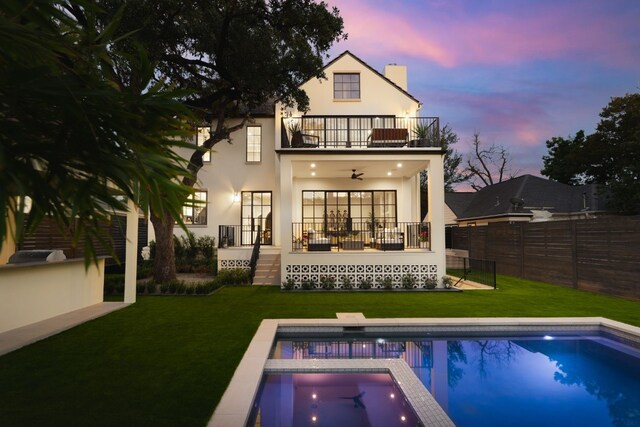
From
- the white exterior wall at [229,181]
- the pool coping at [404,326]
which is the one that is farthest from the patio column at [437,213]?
the white exterior wall at [229,181]

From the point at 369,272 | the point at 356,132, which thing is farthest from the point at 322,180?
the point at 369,272

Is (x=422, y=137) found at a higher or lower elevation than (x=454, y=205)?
higher

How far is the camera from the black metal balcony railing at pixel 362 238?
11.8 meters

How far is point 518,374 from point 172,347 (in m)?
5.04

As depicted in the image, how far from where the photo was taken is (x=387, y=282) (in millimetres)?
11078

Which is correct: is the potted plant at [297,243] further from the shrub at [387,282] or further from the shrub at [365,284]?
the shrub at [387,282]

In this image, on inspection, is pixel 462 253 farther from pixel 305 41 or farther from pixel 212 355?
pixel 212 355

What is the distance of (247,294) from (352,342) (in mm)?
4782

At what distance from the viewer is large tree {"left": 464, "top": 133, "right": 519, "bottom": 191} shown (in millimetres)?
37094

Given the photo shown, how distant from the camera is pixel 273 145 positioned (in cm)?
1578

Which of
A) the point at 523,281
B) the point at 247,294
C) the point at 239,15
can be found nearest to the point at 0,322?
the point at 247,294

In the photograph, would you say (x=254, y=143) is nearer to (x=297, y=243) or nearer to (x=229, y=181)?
(x=229, y=181)

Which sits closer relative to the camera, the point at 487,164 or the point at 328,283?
the point at 328,283

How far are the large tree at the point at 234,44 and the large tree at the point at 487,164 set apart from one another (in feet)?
97.1
